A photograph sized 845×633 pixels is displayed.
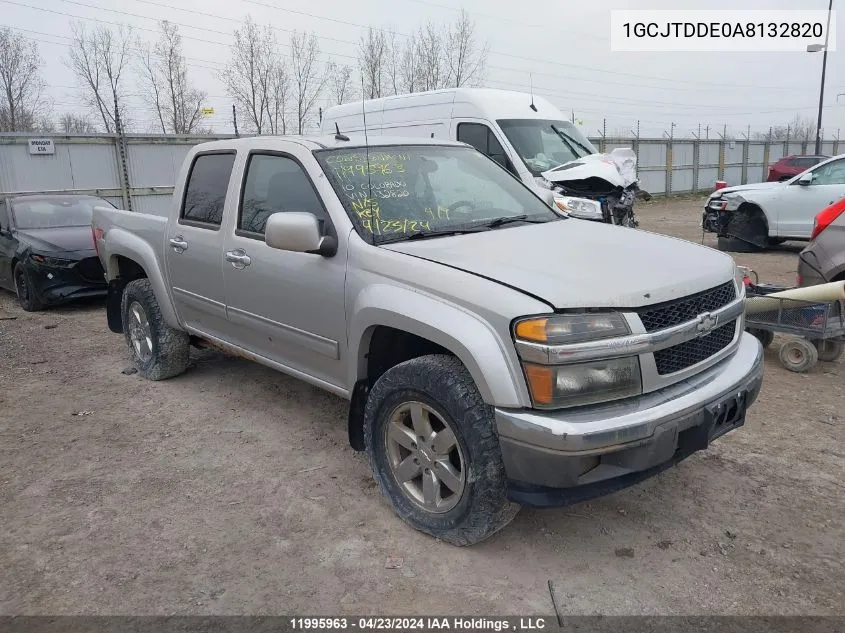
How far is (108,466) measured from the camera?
13.2ft

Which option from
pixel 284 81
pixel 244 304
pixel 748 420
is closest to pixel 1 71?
pixel 284 81

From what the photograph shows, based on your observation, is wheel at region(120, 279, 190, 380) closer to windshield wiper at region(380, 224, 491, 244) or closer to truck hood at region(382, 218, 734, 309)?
windshield wiper at region(380, 224, 491, 244)

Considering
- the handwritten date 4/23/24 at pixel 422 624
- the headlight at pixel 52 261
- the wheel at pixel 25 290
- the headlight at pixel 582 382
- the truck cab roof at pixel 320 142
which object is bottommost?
the handwritten date 4/23/24 at pixel 422 624

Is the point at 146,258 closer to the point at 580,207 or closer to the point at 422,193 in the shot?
the point at 422,193

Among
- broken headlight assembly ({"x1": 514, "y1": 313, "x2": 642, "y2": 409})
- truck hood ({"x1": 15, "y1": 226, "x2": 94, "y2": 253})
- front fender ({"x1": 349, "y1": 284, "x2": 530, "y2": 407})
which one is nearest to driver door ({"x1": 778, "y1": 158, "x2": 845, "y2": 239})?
broken headlight assembly ({"x1": 514, "y1": 313, "x2": 642, "y2": 409})

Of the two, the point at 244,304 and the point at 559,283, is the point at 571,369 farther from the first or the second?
the point at 244,304

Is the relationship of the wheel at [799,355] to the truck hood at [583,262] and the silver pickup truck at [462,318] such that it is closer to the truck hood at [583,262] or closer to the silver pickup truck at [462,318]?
the silver pickup truck at [462,318]

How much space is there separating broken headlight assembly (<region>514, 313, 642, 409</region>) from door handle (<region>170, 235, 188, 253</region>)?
289 centimetres

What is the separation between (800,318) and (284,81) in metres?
25.6

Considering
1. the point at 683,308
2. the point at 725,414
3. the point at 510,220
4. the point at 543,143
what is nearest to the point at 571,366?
the point at 683,308

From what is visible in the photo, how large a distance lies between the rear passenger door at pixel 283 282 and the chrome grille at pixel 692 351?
5.08ft

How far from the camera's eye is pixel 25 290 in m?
8.44

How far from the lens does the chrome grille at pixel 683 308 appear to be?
274 centimetres

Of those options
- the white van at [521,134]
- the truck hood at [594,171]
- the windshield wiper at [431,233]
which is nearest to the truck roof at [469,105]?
the white van at [521,134]
